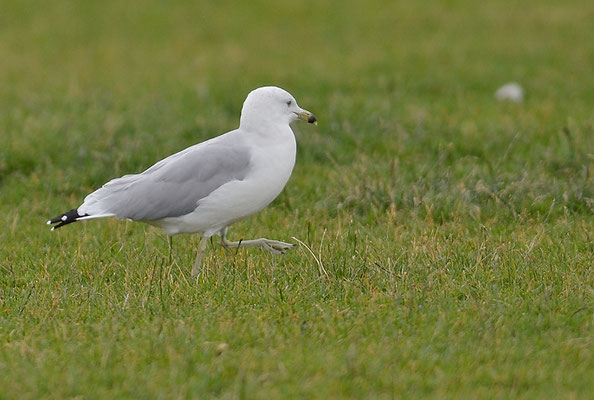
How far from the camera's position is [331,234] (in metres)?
6.73

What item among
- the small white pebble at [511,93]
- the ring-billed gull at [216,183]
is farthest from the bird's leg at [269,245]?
the small white pebble at [511,93]

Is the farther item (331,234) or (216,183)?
(331,234)

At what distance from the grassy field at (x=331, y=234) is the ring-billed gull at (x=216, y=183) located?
344 millimetres

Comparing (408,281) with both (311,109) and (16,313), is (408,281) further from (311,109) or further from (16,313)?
(311,109)

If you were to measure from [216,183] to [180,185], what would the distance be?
0.24 metres

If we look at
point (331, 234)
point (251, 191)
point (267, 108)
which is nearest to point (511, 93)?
point (331, 234)

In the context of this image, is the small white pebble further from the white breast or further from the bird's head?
the white breast

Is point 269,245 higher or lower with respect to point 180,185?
lower

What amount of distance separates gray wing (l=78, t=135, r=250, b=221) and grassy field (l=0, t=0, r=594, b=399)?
39 cm

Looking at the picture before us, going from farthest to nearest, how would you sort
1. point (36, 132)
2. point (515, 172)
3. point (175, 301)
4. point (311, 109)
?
1. point (311, 109)
2. point (36, 132)
3. point (515, 172)
4. point (175, 301)

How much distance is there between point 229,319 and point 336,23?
11806 mm

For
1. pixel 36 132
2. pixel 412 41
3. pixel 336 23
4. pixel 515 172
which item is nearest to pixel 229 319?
pixel 515 172

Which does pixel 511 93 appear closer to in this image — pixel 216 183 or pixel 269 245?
pixel 269 245

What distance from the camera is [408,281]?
215 inches
